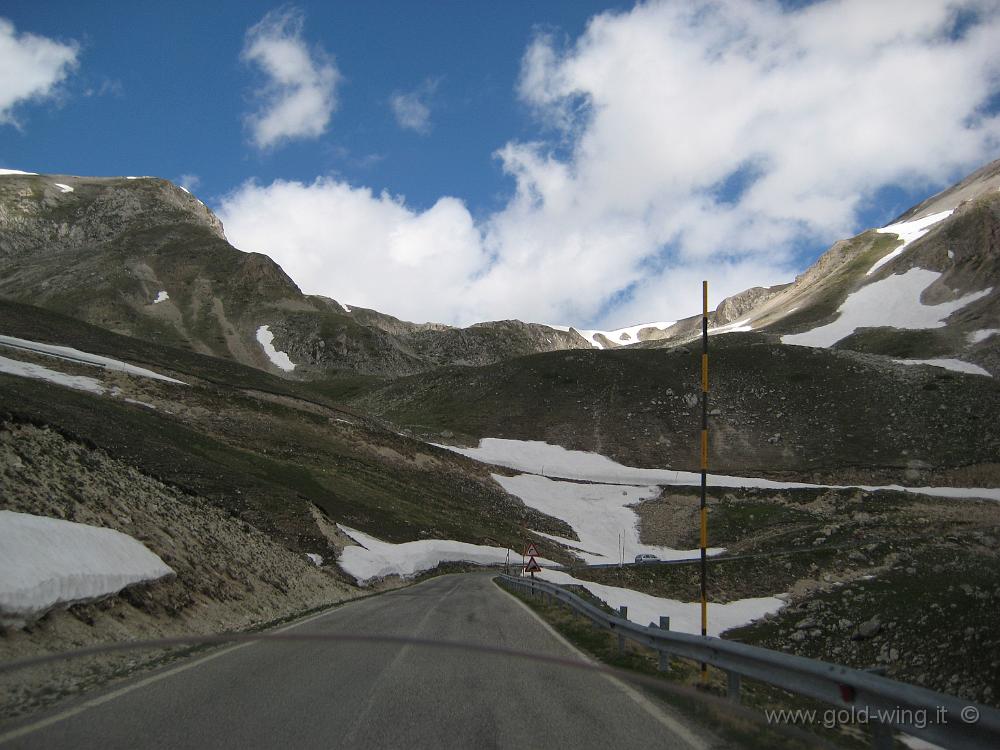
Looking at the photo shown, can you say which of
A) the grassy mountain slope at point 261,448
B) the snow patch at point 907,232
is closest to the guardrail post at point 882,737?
the grassy mountain slope at point 261,448

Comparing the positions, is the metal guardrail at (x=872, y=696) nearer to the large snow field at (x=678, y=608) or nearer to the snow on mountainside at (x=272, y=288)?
the large snow field at (x=678, y=608)

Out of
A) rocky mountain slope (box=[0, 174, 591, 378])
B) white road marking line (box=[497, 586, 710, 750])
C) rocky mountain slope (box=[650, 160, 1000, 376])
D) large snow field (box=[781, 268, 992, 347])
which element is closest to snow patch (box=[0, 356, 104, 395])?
white road marking line (box=[497, 586, 710, 750])

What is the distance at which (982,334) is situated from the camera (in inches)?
4104

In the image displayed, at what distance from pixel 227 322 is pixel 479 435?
8803 centimetres

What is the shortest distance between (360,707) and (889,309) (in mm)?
149874

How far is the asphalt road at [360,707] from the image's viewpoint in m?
5.39

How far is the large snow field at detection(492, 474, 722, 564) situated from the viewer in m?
52.2

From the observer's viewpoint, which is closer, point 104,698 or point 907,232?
point 104,698

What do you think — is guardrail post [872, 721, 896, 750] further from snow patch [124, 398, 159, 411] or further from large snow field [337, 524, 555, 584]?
snow patch [124, 398, 159, 411]

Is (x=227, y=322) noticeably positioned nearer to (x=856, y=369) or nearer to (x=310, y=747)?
(x=856, y=369)

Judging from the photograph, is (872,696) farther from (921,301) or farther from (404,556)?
(921,301)

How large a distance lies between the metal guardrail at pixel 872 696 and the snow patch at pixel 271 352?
148m

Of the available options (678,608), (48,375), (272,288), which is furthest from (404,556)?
(272,288)

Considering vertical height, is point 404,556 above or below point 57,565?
below
